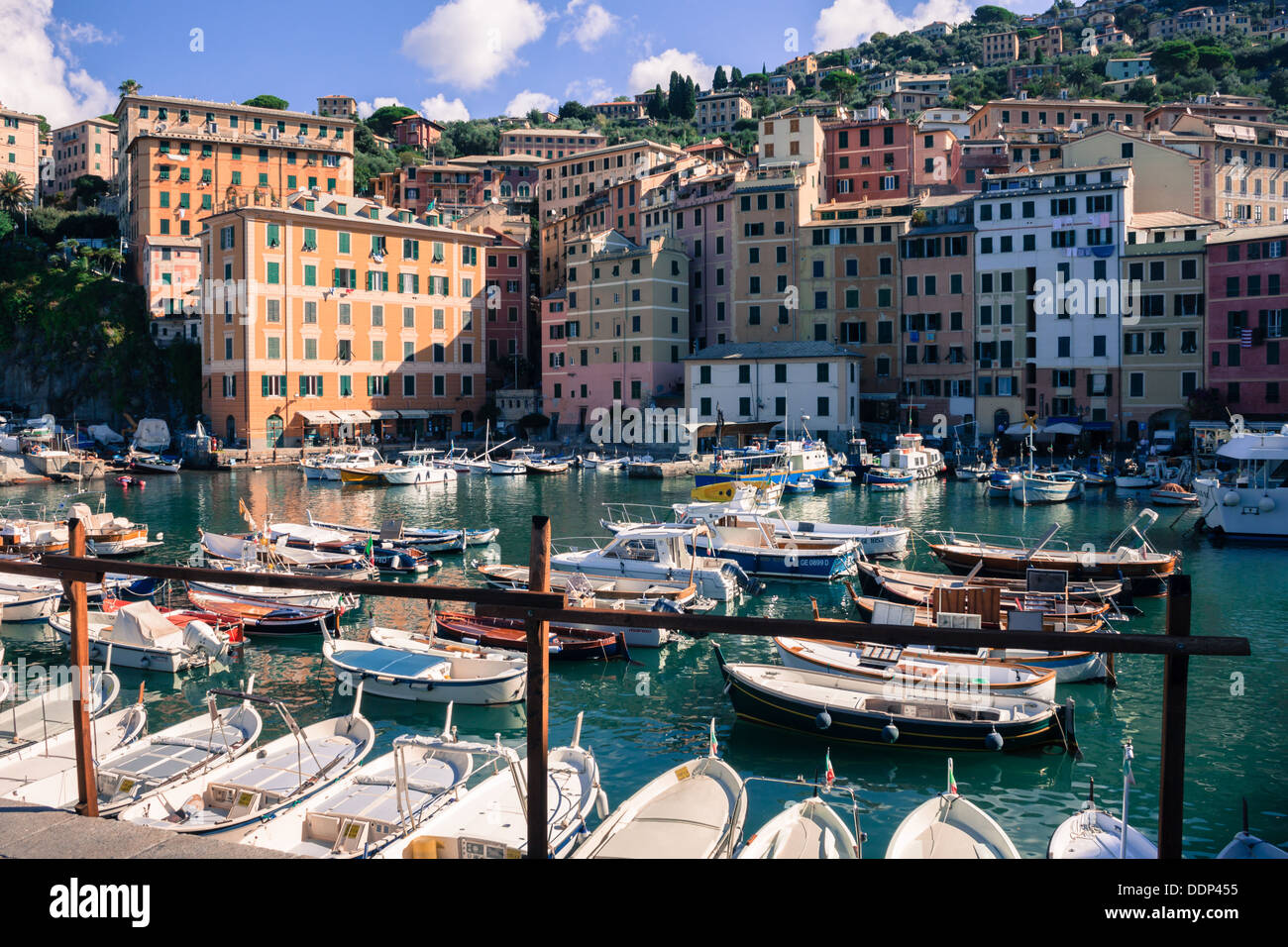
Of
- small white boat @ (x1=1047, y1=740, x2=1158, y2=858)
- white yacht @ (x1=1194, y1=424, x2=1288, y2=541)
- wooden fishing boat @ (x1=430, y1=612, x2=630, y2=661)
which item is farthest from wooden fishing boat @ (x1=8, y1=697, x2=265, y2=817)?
white yacht @ (x1=1194, y1=424, x2=1288, y2=541)

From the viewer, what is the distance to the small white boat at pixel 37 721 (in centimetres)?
1305

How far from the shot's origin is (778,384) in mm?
63719

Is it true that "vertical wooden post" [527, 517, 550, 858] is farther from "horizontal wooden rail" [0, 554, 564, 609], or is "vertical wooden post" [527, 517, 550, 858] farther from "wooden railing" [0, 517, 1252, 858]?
"horizontal wooden rail" [0, 554, 564, 609]

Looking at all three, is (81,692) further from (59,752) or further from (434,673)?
(434,673)

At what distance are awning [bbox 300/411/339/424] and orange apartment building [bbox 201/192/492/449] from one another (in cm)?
8

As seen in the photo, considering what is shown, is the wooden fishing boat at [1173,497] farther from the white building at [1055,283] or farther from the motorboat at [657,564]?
the motorboat at [657,564]

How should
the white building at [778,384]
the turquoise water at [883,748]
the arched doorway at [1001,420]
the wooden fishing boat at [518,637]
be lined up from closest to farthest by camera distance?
the turquoise water at [883,748] < the wooden fishing boat at [518,637] < the white building at [778,384] < the arched doorway at [1001,420]

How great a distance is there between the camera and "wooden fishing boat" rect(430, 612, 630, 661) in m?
20.8

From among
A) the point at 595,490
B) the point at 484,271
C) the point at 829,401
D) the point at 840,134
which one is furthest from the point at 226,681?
the point at 840,134

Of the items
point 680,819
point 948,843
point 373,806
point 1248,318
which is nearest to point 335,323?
point 1248,318

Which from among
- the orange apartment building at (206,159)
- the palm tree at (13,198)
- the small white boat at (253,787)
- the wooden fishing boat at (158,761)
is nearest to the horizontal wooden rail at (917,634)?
the small white boat at (253,787)

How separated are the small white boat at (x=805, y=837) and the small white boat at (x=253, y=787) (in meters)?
5.06
